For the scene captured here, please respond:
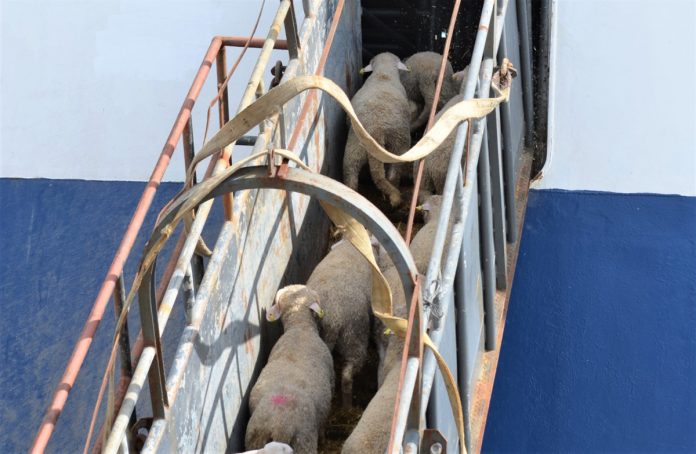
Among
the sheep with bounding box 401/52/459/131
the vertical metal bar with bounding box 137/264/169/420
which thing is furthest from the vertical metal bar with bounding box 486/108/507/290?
the vertical metal bar with bounding box 137/264/169/420

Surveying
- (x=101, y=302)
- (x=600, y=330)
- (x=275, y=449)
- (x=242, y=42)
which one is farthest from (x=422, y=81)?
(x=101, y=302)

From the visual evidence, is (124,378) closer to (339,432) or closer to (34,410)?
(339,432)

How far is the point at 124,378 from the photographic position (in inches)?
167

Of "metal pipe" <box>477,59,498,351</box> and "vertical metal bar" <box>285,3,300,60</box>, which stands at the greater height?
"vertical metal bar" <box>285,3,300,60</box>

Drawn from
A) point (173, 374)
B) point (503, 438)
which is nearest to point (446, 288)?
point (173, 374)

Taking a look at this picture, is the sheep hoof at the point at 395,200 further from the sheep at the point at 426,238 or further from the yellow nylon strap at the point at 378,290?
the yellow nylon strap at the point at 378,290

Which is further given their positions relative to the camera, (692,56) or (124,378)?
(692,56)

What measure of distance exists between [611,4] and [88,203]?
3.85 metres

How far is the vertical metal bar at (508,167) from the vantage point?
5.87m

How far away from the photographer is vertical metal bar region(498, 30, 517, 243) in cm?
587

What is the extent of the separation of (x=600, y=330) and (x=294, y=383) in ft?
9.27

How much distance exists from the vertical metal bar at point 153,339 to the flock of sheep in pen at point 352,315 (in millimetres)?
498

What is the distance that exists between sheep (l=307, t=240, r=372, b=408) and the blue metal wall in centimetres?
182

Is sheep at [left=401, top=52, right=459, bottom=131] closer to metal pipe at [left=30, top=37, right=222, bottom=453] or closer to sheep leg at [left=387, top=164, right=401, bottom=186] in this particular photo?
sheep leg at [left=387, top=164, right=401, bottom=186]
